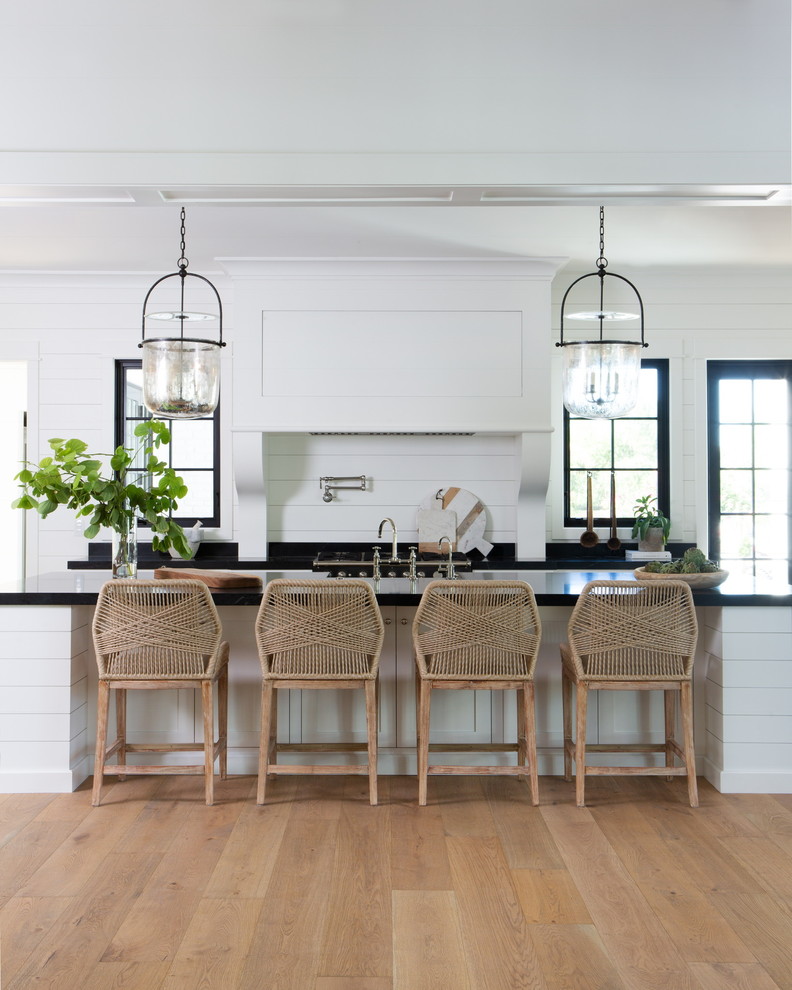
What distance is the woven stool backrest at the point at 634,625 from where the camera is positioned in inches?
138

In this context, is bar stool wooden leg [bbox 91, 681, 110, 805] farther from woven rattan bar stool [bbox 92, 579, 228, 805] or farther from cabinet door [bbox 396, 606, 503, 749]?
cabinet door [bbox 396, 606, 503, 749]

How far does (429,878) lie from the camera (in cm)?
284

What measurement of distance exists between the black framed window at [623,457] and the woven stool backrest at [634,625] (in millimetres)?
2658

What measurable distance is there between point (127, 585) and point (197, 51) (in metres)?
2.00

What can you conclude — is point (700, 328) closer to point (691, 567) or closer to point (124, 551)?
point (691, 567)

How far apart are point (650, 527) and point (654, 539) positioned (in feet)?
0.27

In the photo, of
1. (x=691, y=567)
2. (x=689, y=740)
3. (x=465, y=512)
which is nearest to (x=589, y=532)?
(x=465, y=512)

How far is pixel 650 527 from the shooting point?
5.88 metres

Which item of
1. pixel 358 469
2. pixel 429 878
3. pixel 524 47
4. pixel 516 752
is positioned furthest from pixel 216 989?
pixel 358 469

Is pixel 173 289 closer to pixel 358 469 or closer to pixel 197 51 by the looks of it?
pixel 358 469

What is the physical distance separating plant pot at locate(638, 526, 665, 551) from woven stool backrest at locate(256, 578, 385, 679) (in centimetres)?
294

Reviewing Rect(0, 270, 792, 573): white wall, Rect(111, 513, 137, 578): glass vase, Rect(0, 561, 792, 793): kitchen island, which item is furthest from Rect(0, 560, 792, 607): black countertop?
Rect(0, 270, 792, 573): white wall

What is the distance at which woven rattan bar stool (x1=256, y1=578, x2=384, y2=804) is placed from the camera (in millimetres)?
3434

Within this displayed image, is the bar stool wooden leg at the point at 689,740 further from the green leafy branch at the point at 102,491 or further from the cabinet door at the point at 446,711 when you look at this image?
the green leafy branch at the point at 102,491
